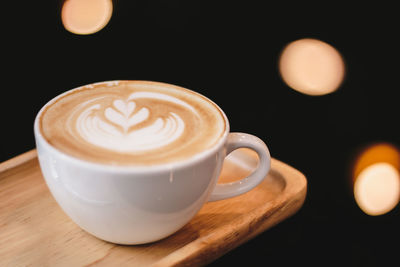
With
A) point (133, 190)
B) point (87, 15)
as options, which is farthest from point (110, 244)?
point (87, 15)

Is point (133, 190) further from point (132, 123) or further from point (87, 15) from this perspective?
point (87, 15)

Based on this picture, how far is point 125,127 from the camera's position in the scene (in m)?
0.64

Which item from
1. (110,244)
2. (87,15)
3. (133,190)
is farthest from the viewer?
(87,15)

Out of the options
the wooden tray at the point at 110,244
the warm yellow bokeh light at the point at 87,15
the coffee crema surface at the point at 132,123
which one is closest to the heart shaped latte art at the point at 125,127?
the coffee crema surface at the point at 132,123

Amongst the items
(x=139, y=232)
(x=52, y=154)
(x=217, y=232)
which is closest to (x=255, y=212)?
(x=217, y=232)

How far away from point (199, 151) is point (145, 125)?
99 millimetres

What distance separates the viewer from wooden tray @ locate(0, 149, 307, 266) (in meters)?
0.64

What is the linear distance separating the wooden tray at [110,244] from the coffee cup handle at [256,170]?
4 cm

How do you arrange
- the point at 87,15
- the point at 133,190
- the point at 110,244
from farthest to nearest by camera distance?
the point at 87,15 → the point at 110,244 → the point at 133,190

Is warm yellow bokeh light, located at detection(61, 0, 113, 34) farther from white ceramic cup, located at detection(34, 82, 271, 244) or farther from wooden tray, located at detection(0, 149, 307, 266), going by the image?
white ceramic cup, located at detection(34, 82, 271, 244)

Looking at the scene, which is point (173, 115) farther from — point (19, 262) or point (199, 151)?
point (19, 262)

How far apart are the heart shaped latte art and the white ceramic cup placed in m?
0.05

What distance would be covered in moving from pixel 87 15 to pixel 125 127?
0.69 metres

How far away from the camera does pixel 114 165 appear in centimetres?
55
